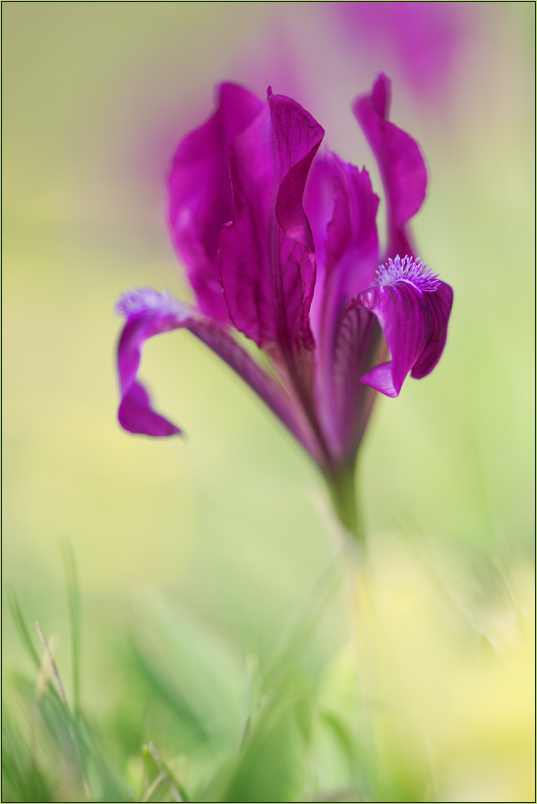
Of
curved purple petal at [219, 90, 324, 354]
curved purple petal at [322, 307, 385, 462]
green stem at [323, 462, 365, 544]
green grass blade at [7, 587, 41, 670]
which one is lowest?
green grass blade at [7, 587, 41, 670]

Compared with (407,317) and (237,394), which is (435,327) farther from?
(237,394)

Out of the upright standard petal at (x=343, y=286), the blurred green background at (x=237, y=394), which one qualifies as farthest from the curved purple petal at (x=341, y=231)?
the blurred green background at (x=237, y=394)

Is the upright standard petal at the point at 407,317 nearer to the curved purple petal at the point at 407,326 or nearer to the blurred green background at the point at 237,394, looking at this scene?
the curved purple petal at the point at 407,326

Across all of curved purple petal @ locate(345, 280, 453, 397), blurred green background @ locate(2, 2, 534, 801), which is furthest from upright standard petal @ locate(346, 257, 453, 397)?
blurred green background @ locate(2, 2, 534, 801)

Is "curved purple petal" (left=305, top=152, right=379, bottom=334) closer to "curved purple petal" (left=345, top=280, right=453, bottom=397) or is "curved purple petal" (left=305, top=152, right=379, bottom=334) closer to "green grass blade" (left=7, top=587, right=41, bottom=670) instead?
"curved purple petal" (left=345, top=280, right=453, bottom=397)

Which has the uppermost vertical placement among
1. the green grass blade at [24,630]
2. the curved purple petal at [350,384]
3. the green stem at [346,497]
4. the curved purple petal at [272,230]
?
the curved purple petal at [272,230]

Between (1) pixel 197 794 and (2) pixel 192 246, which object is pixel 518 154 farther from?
(1) pixel 197 794
